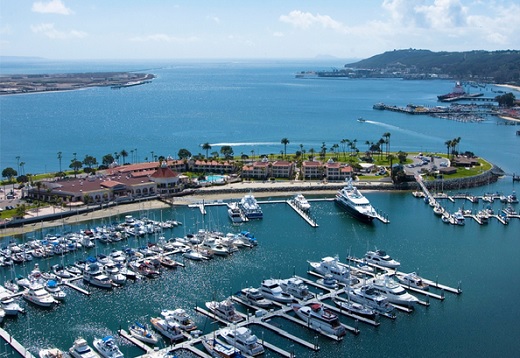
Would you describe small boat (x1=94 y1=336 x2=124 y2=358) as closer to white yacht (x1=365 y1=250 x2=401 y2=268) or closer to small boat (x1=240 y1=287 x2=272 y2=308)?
small boat (x1=240 y1=287 x2=272 y2=308)

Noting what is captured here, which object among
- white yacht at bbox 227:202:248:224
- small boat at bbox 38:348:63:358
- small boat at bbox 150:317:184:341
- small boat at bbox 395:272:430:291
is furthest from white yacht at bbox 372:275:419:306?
white yacht at bbox 227:202:248:224

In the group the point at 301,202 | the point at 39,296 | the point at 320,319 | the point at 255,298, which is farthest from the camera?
the point at 301,202

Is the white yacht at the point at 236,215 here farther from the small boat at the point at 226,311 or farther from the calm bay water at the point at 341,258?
the small boat at the point at 226,311

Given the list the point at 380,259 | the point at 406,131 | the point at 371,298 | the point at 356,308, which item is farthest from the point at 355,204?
the point at 406,131

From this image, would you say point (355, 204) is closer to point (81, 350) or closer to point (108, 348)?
point (108, 348)

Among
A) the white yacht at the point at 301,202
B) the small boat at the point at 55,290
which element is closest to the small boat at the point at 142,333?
the small boat at the point at 55,290

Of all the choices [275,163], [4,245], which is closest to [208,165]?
[275,163]
